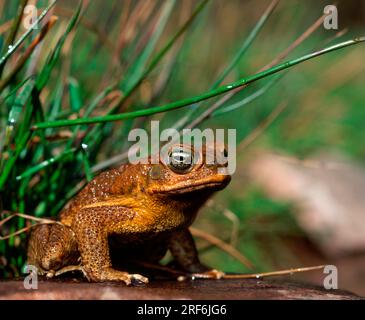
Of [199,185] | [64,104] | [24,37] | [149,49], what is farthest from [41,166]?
[64,104]

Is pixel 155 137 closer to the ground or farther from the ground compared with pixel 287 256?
farther from the ground

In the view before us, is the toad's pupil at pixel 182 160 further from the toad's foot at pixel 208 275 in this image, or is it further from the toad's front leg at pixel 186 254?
the toad's foot at pixel 208 275

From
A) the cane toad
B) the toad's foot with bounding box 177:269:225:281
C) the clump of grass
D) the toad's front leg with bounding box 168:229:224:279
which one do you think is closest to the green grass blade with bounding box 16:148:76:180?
the clump of grass

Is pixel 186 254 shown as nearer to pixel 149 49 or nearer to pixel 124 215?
pixel 124 215

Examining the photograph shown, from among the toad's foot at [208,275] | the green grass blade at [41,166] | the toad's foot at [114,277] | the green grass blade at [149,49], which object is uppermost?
the green grass blade at [149,49]

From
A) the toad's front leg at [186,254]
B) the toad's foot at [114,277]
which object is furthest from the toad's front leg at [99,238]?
the toad's front leg at [186,254]

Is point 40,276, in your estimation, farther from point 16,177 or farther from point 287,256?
point 287,256

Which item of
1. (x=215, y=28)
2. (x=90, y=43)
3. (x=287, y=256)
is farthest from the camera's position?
(x=215, y=28)
